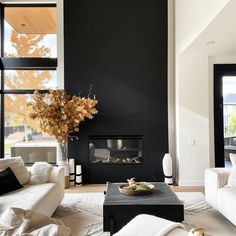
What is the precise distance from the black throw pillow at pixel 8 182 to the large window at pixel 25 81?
92.0 inches

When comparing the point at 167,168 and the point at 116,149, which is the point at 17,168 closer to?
the point at 116,149

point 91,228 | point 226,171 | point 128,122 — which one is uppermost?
point 128,122

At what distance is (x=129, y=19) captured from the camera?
225 inches

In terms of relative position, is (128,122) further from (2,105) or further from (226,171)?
(2,105)

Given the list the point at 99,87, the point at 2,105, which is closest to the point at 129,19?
the point at 99,87

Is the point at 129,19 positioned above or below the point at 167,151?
above

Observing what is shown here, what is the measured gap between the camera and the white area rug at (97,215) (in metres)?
3.24

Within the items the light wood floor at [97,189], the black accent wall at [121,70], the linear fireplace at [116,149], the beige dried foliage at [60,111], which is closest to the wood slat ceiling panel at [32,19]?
the black accent wall at [121,70]

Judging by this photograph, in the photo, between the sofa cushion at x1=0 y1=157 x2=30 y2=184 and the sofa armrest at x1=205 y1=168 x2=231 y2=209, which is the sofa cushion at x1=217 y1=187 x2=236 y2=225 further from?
the sofa cushion at x1=0 y1=157 x2=30 y2=184

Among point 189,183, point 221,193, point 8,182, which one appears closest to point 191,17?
point 221,193

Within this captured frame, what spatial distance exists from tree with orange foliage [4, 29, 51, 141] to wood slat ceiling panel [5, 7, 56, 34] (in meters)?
0.16

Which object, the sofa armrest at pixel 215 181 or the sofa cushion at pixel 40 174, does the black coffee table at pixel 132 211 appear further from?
the sofa cushion at pixel 40 174

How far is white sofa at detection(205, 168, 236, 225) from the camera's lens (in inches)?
121

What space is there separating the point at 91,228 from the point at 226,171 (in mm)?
1989
